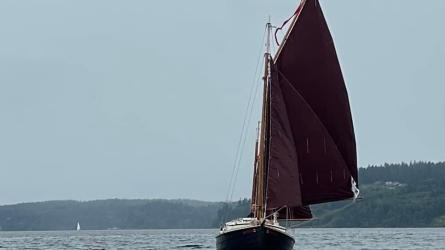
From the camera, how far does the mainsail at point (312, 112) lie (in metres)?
48.8

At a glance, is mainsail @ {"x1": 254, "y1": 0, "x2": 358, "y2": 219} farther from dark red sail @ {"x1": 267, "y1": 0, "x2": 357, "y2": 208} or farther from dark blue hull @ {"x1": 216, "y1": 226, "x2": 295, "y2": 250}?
dark blue hull @ {"x1": 216, "y1": 226, "x2": 295, "y2": 250}

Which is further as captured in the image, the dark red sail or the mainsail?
the dark red sail

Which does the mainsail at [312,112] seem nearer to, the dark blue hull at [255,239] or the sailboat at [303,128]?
the sailboat at [303,128]

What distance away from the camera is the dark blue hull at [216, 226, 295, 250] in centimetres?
4484

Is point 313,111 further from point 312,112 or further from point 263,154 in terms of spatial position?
point 263,154

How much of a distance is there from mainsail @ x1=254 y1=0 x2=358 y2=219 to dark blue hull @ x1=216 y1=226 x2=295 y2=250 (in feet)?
9.61

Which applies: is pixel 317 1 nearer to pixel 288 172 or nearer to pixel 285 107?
pixel 285 107

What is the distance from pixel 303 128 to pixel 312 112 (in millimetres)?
1012

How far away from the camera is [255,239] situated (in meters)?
44.8

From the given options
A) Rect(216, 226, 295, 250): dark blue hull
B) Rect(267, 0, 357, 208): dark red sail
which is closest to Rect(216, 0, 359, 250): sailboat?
Rect(267, 0, 357, 208): dark red sail

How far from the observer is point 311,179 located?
50.1 m

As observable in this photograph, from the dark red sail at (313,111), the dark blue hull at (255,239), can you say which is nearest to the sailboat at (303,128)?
the dark red sail at (313,111)

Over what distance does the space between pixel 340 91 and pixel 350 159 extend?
3824mm

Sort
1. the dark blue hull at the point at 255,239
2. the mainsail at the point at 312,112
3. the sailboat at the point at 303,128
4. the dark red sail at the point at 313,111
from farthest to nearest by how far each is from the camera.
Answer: the dark red sail at the point at 313,111
the mainsail at the point at 312,112
the sailboat at the point at 303,128
the dark blue hull at the point at 255,239
